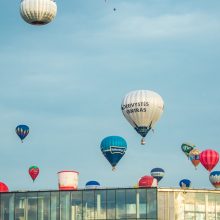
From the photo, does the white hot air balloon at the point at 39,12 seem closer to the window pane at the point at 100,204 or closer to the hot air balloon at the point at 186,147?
the window pane at the point at 100,204

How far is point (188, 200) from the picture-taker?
441 feet

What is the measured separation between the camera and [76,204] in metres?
134

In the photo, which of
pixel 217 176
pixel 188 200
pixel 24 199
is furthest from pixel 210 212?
pixel 217 176

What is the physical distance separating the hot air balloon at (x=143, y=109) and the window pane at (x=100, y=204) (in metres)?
15.7

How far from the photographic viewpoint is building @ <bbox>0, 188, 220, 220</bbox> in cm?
13188

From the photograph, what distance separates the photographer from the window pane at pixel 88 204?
438 feet

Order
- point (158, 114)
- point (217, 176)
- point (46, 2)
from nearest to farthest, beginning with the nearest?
point (46, 2) → point (158, 114) → point (217, 176)

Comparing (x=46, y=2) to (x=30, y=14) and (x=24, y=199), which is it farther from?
(x=24, y=199)

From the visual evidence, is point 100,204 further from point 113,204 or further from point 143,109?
point 143,109

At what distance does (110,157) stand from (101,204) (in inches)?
746

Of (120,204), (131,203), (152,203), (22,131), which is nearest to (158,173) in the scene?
(22,131)

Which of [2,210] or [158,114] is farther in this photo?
[158,114]

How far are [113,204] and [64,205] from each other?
588 centimetres

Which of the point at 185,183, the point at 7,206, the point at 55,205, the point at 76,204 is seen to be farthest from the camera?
the point at 185,183
